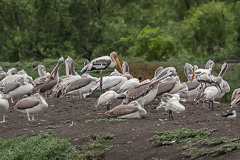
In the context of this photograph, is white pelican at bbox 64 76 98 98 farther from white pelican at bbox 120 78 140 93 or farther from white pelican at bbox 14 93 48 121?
white pelican at bbox 14 93 48 121

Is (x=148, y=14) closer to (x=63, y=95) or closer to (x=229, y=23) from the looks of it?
(x=229, y=23)

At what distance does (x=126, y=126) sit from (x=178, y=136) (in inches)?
71.1

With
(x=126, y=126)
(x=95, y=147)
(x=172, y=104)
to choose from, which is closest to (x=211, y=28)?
(x=172, y=104)

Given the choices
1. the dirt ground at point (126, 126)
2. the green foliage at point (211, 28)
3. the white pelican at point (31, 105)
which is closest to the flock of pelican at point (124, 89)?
the white pelican at point (31, 105)

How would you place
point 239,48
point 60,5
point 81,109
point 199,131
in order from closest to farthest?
point 199,131, point 81,109, point 60,5, point 239,48

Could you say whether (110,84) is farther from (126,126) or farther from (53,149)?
(53,149)

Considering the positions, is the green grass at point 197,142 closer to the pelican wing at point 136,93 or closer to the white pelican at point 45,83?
the pelican wing at point 136,93

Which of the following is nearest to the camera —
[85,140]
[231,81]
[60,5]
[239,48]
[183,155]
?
[183,155]

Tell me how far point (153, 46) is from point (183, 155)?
18.1 meters

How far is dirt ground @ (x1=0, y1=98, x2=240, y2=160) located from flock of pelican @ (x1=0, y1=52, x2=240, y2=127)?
1.03ft

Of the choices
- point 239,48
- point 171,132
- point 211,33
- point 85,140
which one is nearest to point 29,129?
point 85,140

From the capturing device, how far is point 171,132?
30.0 ft

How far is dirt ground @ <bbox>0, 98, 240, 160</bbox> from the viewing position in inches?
337

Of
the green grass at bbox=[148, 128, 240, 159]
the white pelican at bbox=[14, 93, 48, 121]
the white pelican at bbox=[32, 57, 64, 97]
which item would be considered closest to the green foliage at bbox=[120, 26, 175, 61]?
the white pelican at bbox=[32, 57, 64, 97]
